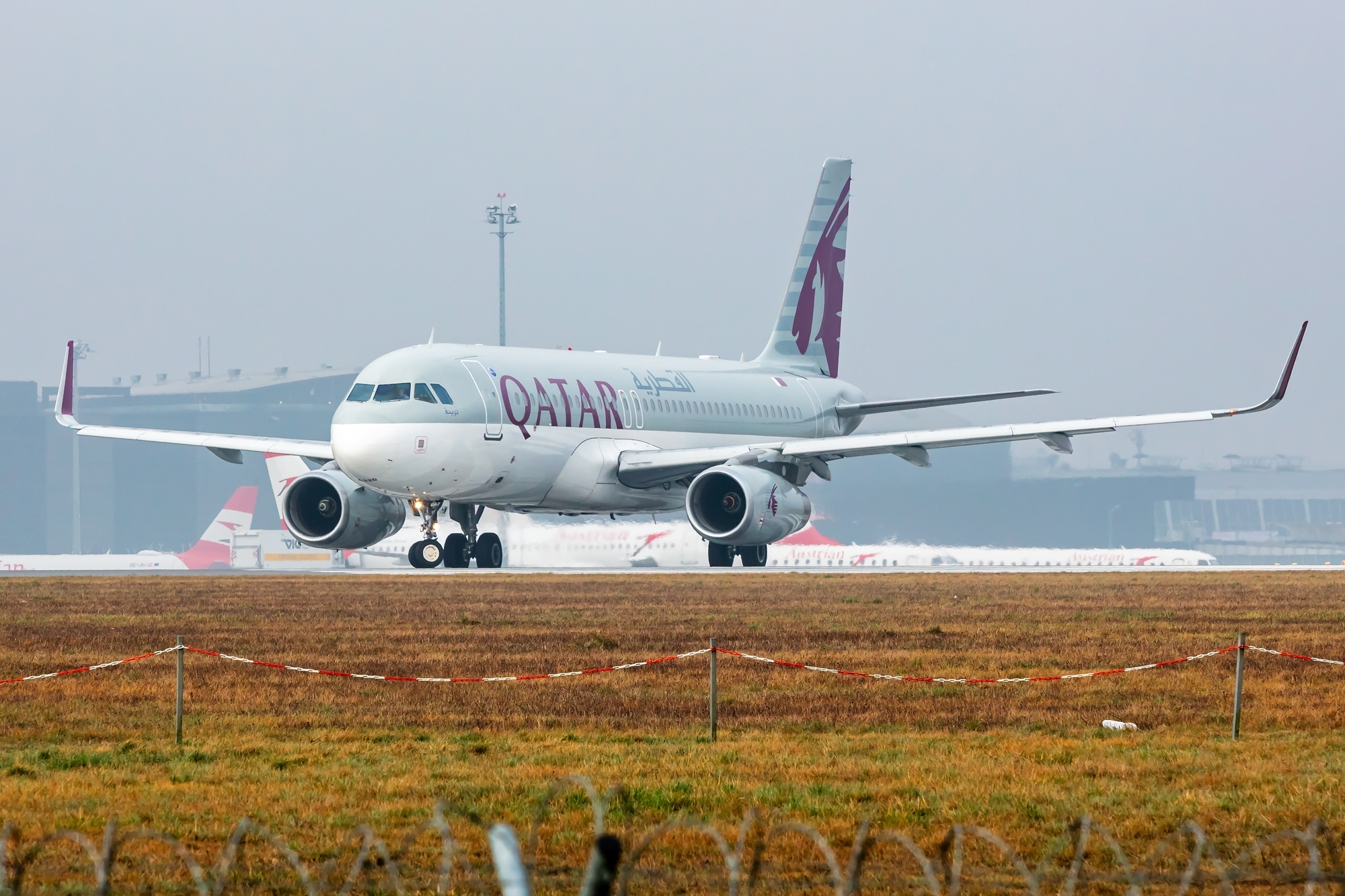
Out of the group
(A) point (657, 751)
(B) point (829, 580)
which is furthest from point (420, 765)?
(B) point (829, 580)

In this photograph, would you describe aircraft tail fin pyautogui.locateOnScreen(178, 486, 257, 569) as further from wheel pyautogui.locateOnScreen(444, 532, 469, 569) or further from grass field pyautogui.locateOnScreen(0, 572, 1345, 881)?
grass field pyautogui.locateOnScreen(0, 572, 1345, 881)

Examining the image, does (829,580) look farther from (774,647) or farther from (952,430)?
(774,647)

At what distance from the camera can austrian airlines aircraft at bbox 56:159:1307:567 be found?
36.4 metres

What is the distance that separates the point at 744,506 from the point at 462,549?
7.13 meters

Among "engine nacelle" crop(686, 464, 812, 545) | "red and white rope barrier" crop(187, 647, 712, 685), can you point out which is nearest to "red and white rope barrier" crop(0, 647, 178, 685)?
"red and white rope barrier" crop(187, 647, 712, 685)

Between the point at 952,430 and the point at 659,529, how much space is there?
17.7 m

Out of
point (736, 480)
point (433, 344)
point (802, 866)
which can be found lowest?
point (802, 866)

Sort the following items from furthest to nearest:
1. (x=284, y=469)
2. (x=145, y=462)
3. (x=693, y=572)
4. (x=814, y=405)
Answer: (x=145, y=462) < (x=284, y=469) < (x=814, y=405) < (x=693, y=572)

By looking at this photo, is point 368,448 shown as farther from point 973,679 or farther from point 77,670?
point 973,679

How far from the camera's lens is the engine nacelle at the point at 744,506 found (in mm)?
38062

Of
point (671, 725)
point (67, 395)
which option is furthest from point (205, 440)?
point (671, 725)

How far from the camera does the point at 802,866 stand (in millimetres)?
9094

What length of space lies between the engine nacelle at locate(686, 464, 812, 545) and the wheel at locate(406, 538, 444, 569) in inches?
248

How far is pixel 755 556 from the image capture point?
146ft
